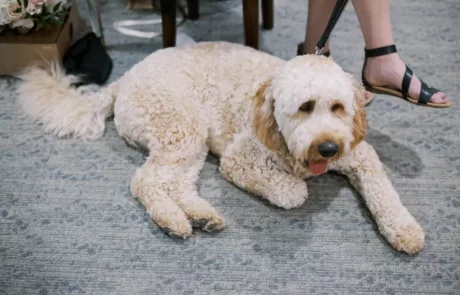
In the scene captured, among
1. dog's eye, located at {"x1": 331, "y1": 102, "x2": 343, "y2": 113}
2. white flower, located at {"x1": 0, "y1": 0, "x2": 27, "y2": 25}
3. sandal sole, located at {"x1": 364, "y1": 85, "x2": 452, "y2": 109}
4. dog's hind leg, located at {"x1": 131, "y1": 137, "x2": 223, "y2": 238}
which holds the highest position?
white flower, located at {"x1": 0, "y1": 0, "x2": 27, "y2": 25}

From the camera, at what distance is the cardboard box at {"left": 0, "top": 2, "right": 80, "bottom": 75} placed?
1961 mm

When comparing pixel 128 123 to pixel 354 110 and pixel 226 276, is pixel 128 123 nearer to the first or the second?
pixel 226 276

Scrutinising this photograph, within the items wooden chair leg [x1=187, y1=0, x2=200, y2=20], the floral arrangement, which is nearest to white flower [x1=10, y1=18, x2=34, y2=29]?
the floral arrangement

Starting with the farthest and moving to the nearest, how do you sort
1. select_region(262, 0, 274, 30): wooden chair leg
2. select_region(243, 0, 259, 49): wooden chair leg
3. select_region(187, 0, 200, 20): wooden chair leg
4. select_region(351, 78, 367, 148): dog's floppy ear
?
select_region(187, 0, 200, 20): wooden chair leg → select_region(262, 0, 274, 30): wooden chair leg → select_region(243, 0, 259, 49): wooden chair leg → select_region(351, 78, 367, 148): dog's floppy ear

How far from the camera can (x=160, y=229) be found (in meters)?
1.48

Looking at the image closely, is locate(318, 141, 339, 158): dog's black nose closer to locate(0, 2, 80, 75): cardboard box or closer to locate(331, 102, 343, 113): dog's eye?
locate(331, 102, 343, 113): dog's eye

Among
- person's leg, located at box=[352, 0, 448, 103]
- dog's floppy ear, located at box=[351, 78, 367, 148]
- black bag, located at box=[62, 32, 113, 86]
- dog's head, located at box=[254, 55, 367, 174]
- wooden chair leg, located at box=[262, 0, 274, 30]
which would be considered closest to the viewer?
dog's head, located at box=[254, 55, 367, 174]

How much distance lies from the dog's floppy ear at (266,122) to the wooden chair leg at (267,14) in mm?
1033

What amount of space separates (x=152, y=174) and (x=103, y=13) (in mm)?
1343

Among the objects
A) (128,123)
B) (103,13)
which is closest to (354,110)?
(128,123)

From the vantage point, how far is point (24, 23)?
6.44 feet

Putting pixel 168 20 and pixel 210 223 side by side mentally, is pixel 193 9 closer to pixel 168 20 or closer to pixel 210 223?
pixel 168 20

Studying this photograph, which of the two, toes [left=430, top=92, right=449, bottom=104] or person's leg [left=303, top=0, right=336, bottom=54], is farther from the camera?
person's leg [left=303, top=0, right=336, bottom=54]

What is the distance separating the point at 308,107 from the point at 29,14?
1.28 m
